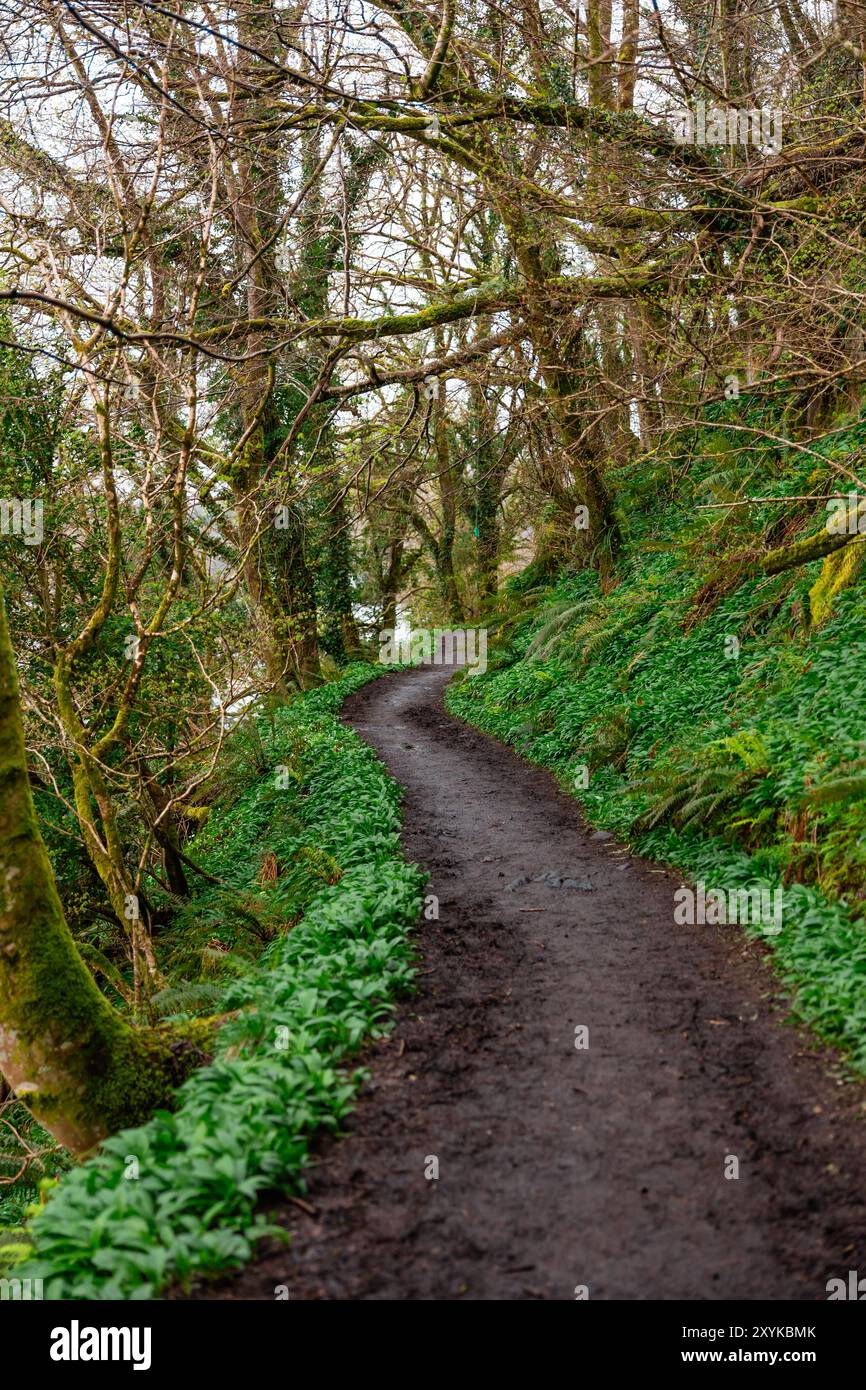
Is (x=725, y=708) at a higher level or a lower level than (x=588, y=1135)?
higher

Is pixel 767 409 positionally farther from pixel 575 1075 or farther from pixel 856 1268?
pixel 856 1268

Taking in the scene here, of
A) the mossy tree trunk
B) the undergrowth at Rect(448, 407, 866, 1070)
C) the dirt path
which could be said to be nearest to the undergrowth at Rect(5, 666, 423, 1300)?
the dirt path

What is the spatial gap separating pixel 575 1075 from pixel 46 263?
8.17 m

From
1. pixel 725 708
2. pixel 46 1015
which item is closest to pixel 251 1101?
pixel 46 1015

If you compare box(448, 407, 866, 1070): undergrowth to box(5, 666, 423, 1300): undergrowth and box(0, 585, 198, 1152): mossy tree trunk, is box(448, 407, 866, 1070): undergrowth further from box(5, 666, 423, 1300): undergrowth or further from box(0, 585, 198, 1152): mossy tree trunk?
box(0, 585, 198, 1152): mossy tree trunk

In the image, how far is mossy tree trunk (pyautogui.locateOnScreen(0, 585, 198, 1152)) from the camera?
499 centimetres

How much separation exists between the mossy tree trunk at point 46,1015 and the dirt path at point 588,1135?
1.54 m

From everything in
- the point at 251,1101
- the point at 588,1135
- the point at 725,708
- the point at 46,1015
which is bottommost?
the point at 588,1135

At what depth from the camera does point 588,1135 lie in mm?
4258

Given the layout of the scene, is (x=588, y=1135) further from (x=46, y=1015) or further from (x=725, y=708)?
(x=725, y=708)

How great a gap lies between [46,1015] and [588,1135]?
3000 millimetres

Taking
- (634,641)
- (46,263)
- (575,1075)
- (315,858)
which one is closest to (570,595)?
(634,641)

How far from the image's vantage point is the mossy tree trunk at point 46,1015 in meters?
4.99

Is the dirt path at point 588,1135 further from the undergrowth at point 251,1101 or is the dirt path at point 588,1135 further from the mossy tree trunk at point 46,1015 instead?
the mossy tree trunk at point 46,1015
